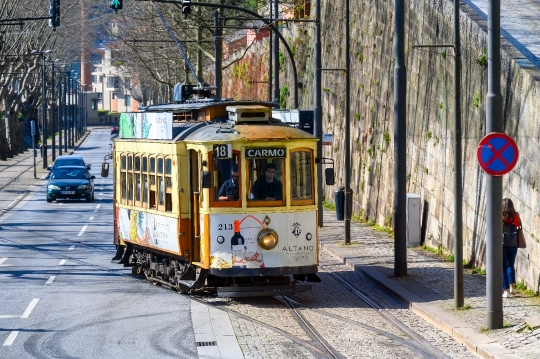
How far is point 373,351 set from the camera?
13.6 metres

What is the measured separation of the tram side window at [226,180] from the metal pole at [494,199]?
452 centimetres

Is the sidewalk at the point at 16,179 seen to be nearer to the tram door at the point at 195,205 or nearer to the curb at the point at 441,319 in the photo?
the curb at the point at 441,319

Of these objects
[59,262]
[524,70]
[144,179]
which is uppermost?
[524,70]

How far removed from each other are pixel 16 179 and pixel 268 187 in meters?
46.9

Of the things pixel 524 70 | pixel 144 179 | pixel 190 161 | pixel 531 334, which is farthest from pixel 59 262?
pixel 531 334

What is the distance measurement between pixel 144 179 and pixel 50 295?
285 centimetres

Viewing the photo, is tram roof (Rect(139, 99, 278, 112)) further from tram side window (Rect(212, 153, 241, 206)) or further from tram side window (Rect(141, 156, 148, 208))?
tram side window (Rect(212, 153, 241, 206))

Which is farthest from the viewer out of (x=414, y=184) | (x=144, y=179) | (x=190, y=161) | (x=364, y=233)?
(x=364, y=233)

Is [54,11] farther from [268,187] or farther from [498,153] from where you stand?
[498,153]

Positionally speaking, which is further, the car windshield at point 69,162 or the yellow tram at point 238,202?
the car windshield at point 69,162

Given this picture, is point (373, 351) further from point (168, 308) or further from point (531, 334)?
point (168, 308)

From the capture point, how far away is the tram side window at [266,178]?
1772cm

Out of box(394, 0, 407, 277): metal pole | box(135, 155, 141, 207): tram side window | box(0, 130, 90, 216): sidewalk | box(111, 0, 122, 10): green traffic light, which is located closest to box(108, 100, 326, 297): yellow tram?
box(135, 155, 141, 207): tram side window

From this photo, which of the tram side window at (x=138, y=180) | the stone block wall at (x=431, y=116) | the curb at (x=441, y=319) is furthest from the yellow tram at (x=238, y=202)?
the stone block wall at (x=431, y=116)
